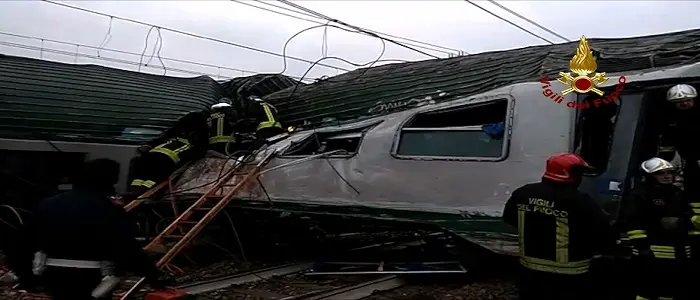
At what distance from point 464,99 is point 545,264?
2679 mm

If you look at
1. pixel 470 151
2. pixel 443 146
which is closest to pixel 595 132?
pixel 470 151

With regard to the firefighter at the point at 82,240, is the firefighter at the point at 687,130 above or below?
above

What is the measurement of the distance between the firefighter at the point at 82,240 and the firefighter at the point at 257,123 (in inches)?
171

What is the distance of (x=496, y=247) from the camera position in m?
5.44

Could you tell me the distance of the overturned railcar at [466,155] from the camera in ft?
16.9

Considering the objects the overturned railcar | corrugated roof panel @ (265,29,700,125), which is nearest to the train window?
the overturned railcar

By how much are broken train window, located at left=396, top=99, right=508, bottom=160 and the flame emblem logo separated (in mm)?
569

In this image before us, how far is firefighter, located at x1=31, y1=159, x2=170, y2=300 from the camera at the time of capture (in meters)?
3.07

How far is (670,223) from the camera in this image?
401 cm

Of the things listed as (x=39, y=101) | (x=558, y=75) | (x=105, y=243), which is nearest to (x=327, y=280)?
(x=558, y=75)

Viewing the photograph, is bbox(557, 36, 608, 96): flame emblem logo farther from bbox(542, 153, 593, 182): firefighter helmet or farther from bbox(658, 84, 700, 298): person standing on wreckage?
bbox(542, 153, 593, 182): firefighter helmet

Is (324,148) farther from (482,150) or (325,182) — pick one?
(482,150)

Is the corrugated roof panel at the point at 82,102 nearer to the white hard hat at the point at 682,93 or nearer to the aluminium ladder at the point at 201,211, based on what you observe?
the aluminium ladder at the point at 201,211

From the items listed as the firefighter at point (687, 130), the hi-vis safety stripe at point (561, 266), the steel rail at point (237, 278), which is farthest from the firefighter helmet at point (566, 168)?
the steel rail at point (237, 278)
